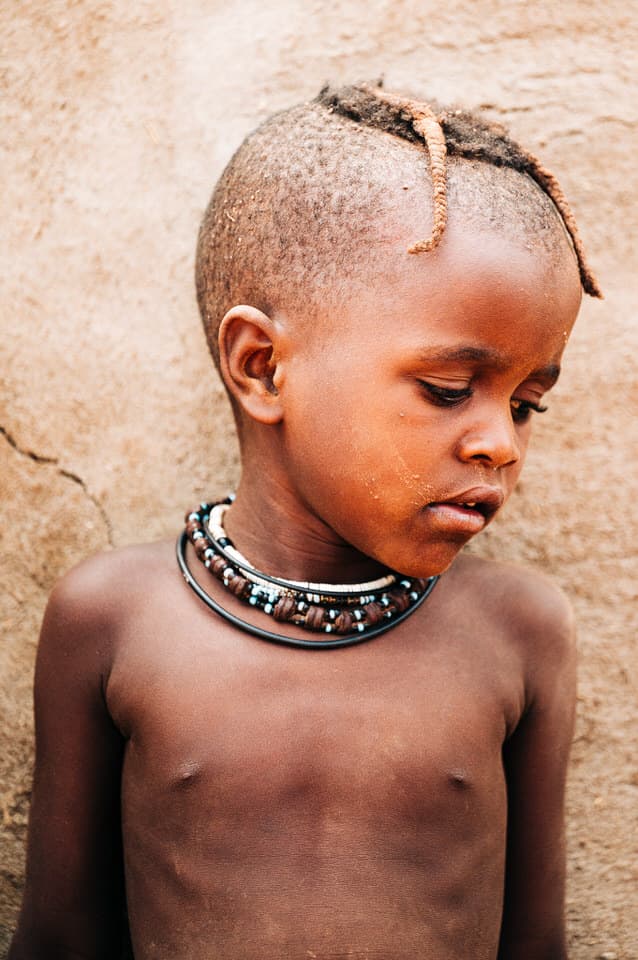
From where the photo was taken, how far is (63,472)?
1.80m

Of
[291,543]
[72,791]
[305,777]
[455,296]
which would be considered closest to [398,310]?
[455,296]

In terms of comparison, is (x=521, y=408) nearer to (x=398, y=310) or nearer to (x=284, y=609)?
(x=398, y=310)

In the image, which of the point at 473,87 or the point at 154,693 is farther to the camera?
the point at 473,87

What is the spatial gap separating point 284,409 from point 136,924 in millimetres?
817

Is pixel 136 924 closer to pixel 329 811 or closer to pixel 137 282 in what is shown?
pixel 329 811

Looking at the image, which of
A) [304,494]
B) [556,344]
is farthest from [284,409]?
[556,344]

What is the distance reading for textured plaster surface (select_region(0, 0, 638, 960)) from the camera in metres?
1.78

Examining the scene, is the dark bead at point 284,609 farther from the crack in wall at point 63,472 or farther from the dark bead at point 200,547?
the crack in wall at point 63,472

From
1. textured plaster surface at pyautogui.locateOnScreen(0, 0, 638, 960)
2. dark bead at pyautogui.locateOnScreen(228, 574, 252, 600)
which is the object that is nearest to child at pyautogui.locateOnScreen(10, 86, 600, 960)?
dark bead at pyautogui.locateOnScreen(228, 574, 252, 600)

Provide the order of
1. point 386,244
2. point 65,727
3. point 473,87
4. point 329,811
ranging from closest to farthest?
point 386,244 < point 329,811 < point 65,727 < point 473,87

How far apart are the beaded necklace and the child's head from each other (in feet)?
0.40

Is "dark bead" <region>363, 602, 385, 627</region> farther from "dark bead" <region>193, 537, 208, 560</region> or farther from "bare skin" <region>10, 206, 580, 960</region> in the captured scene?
"dark bead" <region>193, 537, 208, 560</region>

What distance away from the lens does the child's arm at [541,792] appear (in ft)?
5.10

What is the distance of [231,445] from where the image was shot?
1.81m
